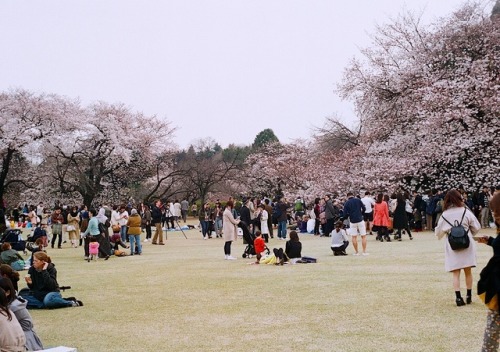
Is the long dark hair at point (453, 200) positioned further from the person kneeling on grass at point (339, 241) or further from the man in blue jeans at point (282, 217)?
the man in blue jeans at point (282, 217)

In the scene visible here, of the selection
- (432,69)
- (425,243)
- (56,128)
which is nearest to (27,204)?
(56,128)

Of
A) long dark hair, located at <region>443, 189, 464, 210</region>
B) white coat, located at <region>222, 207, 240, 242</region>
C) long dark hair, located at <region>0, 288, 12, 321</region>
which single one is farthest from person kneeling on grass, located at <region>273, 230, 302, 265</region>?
long dark hair, located at <region>0, 288, 12, 321</region>

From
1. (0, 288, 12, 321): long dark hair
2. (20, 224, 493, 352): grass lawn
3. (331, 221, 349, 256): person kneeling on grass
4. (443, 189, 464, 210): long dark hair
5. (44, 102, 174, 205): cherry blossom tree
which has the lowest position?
(20, 224, 493, 352): grass lawn

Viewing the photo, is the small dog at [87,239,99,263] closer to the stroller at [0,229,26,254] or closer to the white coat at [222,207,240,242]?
the stroller at [0,229,26,254]

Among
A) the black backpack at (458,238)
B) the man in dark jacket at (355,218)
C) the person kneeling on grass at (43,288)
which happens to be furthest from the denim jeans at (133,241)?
the black backpack at (458,238)

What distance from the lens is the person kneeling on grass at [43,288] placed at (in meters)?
9.27

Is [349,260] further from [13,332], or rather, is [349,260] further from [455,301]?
[13,332]

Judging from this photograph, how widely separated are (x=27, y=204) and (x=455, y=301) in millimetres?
40025

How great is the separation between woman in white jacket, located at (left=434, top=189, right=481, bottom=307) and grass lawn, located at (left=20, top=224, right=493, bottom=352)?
0.31 m

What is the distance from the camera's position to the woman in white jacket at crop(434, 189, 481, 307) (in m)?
7.96

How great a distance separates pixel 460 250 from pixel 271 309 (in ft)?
8.96

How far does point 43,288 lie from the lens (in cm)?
949

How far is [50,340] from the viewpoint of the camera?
23.4 ft

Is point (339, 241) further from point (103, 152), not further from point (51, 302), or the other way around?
point (103, 152)
